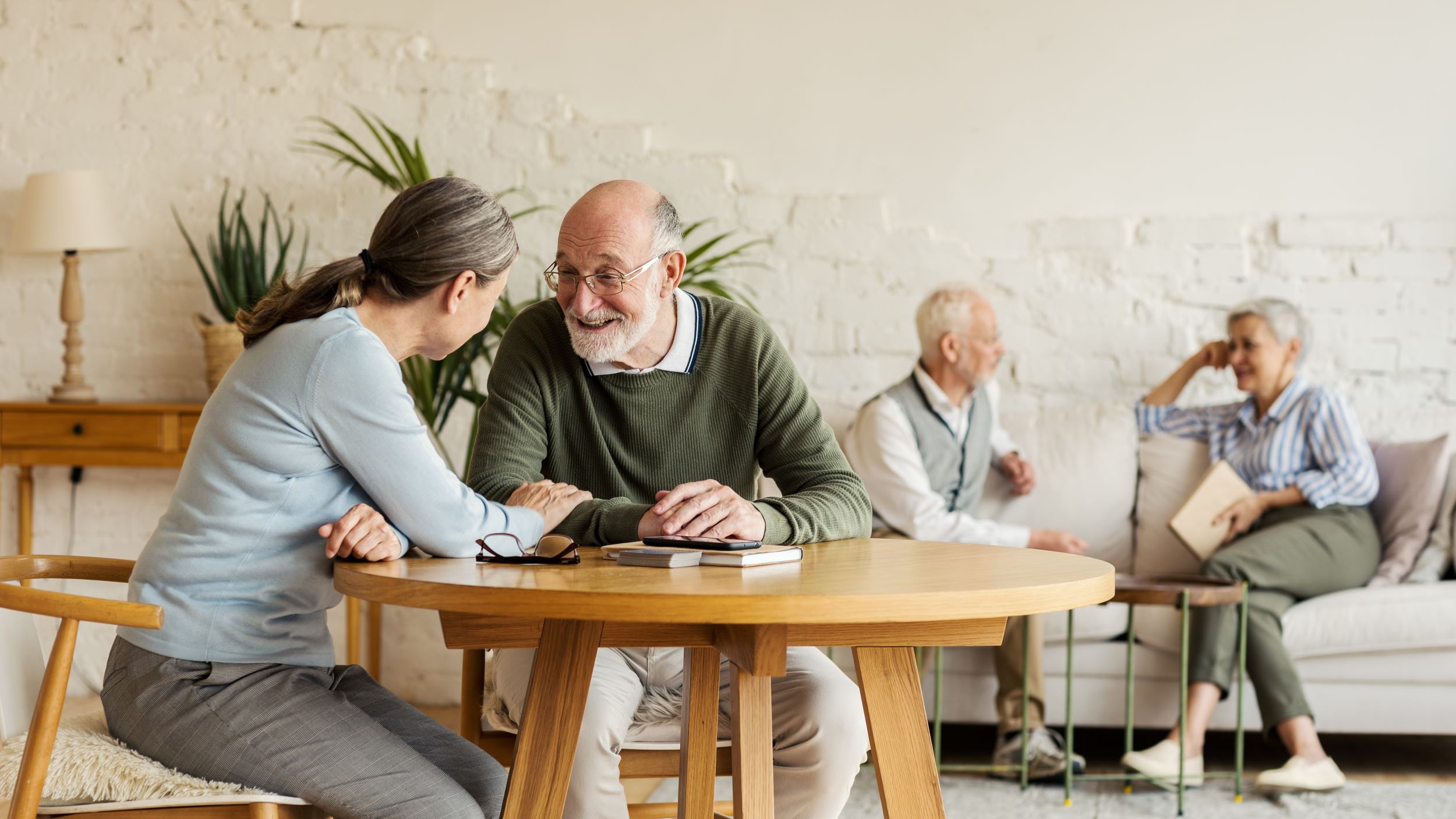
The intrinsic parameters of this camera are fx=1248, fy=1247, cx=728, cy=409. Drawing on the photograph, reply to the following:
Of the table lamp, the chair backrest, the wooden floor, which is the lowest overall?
the wooden floor

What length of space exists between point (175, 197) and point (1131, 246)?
2960 mm

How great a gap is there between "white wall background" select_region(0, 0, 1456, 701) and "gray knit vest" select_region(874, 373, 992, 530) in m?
0.53

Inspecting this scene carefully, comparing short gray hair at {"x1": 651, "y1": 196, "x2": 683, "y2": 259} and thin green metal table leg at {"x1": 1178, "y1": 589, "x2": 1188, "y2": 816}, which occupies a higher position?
short gray hair at {"x1": 651, "y1": 196, "x2": 683, "y2": 259}

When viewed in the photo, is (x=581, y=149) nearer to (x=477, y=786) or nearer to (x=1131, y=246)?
(x=1131, y=246)

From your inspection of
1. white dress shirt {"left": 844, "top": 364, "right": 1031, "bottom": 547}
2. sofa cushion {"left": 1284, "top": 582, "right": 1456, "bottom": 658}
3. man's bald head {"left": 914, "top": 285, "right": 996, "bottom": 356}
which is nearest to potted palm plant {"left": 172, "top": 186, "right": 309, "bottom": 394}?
white dress shirt {"left": 844, "top": 364, "right": 1031, "bottom": 547}

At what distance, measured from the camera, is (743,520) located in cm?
155

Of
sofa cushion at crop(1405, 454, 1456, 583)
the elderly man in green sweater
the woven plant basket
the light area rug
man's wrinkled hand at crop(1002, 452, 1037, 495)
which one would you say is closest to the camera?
the elderly man in green sweater

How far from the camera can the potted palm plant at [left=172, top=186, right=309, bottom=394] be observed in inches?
141

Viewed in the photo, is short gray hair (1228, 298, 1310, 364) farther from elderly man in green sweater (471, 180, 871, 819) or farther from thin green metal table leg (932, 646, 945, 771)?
elderly man in green sweater (471, 180, 871, 819)

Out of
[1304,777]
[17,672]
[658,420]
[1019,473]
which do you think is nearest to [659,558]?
[658,420]

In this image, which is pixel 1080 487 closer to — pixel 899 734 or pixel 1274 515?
pixel 1274 515

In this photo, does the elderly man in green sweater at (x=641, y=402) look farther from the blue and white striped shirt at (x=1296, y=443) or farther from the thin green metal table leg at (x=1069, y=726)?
the blue and white striped shirt at (x=1296, y=443)

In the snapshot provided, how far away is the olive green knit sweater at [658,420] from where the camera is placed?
193 cm

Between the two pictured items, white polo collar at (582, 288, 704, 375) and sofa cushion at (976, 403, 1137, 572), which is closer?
white polo collar at (582, 288, 704, 375)
